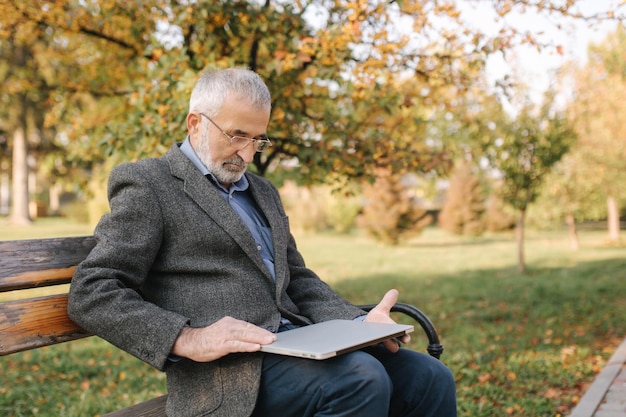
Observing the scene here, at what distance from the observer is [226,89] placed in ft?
7.18

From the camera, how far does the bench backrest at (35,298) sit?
6.44 ft

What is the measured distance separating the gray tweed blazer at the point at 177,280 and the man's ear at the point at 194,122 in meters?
0.10

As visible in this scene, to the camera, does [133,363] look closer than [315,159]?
No

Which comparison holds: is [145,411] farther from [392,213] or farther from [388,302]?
[392,213]

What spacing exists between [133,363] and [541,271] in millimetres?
8795

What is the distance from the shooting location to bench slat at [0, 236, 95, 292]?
2012 millimetres

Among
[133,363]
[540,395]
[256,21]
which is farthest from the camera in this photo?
[133,363]

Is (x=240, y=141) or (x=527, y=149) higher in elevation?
(x=527, y=149)

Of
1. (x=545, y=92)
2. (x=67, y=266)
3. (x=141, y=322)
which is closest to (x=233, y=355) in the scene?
(x=141, y=322)

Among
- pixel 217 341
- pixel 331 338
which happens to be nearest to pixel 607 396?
pixel 331 338

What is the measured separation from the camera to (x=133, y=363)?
5.47 m

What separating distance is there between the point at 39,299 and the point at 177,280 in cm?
45

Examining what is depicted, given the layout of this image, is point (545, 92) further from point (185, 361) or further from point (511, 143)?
point (185, 361)

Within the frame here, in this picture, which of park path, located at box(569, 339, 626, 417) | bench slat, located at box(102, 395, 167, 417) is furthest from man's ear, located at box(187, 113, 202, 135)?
park path, located at box(569, 339, 626, 417)
